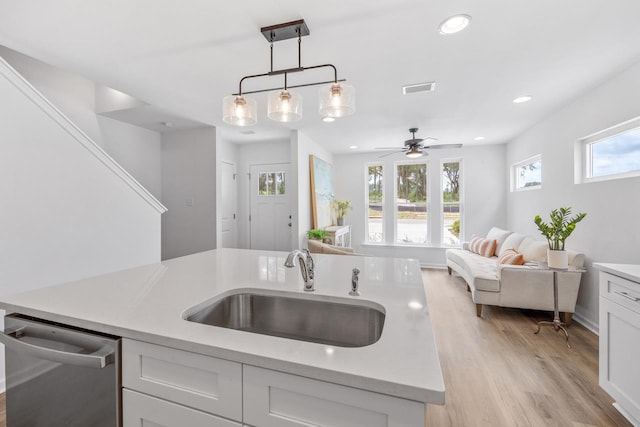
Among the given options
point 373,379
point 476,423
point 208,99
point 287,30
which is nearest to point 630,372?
point 476,423

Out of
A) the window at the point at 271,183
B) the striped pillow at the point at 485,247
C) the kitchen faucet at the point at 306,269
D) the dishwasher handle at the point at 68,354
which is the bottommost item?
the striped pillow at the point at 485,247

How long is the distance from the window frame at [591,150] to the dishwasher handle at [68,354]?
382cm

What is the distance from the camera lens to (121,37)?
6.70 feet

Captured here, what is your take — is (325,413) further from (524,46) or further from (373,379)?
(524,46)

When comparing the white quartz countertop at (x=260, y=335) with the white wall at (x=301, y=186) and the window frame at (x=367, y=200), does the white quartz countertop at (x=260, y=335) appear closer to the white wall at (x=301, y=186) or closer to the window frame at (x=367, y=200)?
the white wall at (x=301, y=186)

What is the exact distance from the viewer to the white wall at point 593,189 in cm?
252

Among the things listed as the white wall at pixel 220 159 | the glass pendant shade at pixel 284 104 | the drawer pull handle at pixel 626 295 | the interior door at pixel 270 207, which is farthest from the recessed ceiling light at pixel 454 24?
the interior door at pixel 270 207

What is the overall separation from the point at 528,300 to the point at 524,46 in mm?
2599

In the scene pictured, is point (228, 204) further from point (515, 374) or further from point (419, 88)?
point (515, 374)

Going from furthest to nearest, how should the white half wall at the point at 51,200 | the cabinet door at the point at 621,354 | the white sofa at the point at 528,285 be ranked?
the white sofa at the point at 528,285 < the white half wall at the point at 51,200 < the cabinet door at the point at 621,354

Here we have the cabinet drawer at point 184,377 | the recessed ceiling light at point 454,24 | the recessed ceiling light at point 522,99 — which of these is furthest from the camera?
the recessed ceiling light at point 522,99

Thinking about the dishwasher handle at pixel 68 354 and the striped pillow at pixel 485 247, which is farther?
the striped pillow at pixel 485 247

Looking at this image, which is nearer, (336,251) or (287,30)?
(287,30)

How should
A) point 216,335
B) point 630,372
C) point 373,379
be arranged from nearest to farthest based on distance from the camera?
point 373,379, point 216,335, point 630,372
